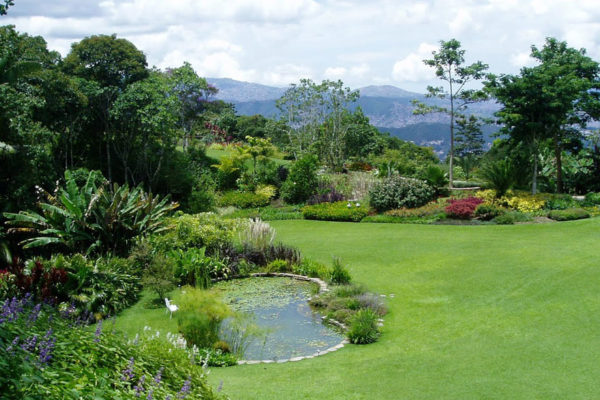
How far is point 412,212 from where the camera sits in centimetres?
1991

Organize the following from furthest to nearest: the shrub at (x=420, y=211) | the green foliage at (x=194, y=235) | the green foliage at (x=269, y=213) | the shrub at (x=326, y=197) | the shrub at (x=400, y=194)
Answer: the shrub at (x=326, y=197) < the green foliage at (x=269, y=213) < the shrub at (x=400, y=194) < the shrub at (x=420, y=211) < the green foliage at (x=194, y=235)

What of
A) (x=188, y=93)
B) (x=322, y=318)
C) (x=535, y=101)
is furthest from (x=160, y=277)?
(x=188, y=93)

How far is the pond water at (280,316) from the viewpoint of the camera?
807 cm

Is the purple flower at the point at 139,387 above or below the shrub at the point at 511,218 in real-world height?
below

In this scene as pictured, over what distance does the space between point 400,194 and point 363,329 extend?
13360 millimetres

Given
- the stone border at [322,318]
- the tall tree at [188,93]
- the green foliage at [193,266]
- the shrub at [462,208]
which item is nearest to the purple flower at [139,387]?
the stone border at [322,318]

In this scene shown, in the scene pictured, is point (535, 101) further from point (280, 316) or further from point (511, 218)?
point (280, 316)

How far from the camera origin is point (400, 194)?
20.9 meters

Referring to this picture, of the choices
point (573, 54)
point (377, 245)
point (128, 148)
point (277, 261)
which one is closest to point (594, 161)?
point (573, 54)

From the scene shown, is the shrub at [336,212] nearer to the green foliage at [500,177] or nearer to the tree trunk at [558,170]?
the green foliage at [500,177]

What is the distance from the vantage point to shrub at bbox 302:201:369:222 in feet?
67.3

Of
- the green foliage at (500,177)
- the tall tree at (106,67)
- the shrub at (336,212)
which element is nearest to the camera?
the green foliage at (500,177)

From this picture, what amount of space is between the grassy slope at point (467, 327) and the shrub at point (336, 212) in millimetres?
5281

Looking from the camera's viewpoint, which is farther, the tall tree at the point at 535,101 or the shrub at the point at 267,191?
the shrub at the point at 267,191
